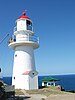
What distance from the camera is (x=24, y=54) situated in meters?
28.4

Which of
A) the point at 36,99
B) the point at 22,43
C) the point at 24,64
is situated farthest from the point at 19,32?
the point at 36,99

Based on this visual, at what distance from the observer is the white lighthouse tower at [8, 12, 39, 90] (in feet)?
90.7

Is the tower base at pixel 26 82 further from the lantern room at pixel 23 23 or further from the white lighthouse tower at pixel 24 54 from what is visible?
the lantern room at pixel 23 23

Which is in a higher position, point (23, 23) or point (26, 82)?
point (23, 23)

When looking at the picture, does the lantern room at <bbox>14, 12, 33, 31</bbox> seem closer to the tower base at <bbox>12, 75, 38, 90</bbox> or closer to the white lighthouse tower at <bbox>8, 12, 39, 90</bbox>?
the white lighthouse tower at <bbox>8, 12, 39, 90</bbox>

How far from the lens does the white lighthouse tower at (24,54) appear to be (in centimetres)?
2764

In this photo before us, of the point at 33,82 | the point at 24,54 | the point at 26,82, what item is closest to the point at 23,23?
the point at 24,54

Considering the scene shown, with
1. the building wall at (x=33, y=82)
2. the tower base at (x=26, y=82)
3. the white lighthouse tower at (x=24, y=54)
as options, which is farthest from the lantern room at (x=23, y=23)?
the building wall at (x=33, y=82)

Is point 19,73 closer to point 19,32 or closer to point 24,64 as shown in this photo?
point 24,64

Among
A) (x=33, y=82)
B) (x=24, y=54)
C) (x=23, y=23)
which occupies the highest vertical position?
(x=23, y=23)

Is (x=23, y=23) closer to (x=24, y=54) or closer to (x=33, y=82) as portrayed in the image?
(x=24, y=54)

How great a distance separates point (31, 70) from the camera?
28094 mm

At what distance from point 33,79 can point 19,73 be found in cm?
196

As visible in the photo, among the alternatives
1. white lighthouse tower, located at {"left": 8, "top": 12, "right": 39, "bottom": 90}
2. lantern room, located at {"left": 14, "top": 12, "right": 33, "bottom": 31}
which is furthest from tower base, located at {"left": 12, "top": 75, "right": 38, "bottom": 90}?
lantern room, located at {"left": 14, "top": 12, "right": 33, "bottom": 31}
